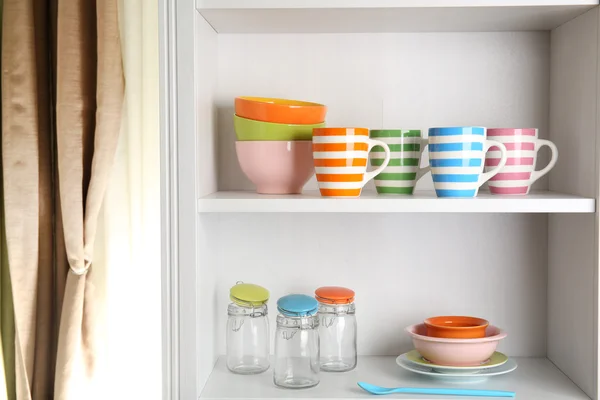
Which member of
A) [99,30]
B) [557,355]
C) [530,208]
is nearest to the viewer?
[530,208]

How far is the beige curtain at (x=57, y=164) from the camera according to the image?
1.52m

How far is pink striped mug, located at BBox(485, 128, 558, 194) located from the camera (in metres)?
1.20

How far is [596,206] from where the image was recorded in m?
1.12

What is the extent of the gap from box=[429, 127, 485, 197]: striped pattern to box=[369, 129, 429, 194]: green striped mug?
0.19ft

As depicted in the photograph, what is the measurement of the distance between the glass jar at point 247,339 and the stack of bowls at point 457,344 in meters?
0.28

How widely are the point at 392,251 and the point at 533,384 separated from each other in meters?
0.37

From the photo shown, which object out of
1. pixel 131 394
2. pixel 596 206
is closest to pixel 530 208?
pixel 596 206

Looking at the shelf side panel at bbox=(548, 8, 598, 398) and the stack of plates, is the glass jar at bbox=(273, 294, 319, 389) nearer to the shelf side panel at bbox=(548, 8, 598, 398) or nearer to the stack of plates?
the stack of plates

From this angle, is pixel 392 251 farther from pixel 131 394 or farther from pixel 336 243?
pixel 131 394

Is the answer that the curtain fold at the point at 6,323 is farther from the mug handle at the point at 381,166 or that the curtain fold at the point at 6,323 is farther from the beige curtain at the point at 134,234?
the mug handle at the point at 381,166

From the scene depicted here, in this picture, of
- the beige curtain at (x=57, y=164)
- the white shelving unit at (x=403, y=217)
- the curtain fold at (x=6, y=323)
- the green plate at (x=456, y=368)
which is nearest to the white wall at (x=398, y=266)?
the white shelving unit at (x=403, y=217)

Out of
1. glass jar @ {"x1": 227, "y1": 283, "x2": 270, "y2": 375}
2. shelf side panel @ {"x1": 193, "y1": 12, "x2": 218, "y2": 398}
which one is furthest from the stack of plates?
shelf side panel @ {"x1": 193, "y1": 12, "x2": 218, "y2": 398}

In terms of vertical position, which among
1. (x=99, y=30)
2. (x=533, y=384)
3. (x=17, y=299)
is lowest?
(x=533, y=384)

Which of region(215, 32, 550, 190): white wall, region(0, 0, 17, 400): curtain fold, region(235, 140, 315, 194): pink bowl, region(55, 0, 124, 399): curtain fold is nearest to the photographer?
region(235, 140, 315, 194): pink bowl
